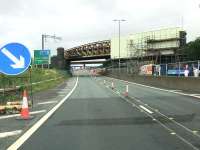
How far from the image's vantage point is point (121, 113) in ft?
59.9

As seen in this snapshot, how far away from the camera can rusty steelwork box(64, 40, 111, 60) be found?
436 feet

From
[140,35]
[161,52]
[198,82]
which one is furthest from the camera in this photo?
[140,35]

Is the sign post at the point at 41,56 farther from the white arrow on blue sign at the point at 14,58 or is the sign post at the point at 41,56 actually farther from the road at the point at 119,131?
the white arrow on blue sign at the point at 14,58

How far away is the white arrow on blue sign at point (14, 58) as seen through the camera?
700 inches

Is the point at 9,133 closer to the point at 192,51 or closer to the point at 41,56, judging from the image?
the point at 41,56

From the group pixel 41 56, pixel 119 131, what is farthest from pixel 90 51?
pixel 119 131

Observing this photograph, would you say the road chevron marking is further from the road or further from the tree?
the tree

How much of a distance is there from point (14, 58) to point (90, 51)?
4807 inches

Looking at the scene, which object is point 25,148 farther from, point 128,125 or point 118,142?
point 128,125

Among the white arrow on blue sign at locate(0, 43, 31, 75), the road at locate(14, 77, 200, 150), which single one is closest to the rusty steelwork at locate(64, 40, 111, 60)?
the white arrow on blue sign at locate(0, 43, 31, 75)

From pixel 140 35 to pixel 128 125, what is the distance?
323ft

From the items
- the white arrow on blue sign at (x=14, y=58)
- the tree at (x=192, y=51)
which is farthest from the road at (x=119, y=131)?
the tree at (x=192, y=51)

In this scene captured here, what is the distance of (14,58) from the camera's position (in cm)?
1803

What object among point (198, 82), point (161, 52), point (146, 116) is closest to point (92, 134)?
point (146, 116)
